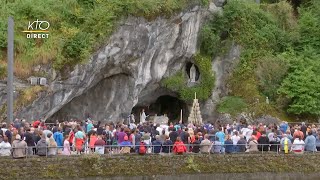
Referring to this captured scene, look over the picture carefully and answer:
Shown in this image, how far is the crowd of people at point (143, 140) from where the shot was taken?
23458mm

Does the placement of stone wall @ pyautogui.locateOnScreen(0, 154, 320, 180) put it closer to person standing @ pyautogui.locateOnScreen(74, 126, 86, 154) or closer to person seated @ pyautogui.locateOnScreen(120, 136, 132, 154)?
person seated @ pyautogui.locateOnScreen(120, 136, 132, 154)

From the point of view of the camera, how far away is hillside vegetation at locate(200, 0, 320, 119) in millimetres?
41219

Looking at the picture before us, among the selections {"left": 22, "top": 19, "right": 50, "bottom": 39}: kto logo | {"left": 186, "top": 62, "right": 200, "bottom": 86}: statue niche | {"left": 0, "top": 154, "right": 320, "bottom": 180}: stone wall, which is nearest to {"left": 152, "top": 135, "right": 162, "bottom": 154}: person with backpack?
{"left": 0, "top": 154, "right": 320, "bottom": 180}: stone wall

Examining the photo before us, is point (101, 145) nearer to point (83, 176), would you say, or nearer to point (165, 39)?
point (83, 176)

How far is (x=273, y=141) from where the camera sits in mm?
27469

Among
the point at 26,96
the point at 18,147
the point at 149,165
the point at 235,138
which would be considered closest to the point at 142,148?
the point at 149,165

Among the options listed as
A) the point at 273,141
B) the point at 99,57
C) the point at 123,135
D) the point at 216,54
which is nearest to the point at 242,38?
the point at 216,54

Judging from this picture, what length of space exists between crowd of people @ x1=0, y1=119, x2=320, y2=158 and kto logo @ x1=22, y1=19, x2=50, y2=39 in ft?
27.0

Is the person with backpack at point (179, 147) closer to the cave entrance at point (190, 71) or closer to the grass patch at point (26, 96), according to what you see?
the grass patch at point (26, 96)

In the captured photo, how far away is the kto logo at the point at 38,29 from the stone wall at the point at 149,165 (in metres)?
12.5

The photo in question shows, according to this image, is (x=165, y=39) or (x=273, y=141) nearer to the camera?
(x=273, y=141)

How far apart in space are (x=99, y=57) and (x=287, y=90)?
13031 millimetres

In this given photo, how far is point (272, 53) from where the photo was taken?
4431cm

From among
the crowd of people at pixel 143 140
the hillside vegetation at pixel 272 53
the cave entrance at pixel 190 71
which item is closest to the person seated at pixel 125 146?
the crowd of people at pixel 143 140
